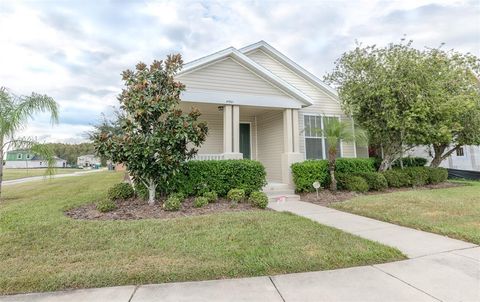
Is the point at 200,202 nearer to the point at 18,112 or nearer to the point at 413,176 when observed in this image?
the point at 18,112

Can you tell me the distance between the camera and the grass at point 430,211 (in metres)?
5.41

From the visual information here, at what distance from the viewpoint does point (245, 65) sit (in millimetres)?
10359

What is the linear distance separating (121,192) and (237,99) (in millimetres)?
5150

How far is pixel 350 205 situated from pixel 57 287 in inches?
290

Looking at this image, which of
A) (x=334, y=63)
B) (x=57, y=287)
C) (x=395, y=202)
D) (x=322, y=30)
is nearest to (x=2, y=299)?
(x=57, y=287)

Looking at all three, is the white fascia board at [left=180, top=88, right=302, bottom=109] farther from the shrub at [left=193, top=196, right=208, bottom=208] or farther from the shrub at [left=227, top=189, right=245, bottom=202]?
the shrub at [left=193, top=196, right=208, bottom=208]

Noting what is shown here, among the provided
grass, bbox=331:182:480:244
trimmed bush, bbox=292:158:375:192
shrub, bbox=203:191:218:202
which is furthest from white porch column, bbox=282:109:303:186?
shrub, bbox=203:191:218:202

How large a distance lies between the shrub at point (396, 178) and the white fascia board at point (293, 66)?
424cm

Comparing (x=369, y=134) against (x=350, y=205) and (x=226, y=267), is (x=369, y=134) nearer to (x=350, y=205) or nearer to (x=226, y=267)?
(x=350, y=205)

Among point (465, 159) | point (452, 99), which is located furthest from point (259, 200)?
point (465, 159)

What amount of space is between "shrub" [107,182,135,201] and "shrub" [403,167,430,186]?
11.6 metres

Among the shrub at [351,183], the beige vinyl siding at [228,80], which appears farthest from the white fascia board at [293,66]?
the shrub at [351,183]

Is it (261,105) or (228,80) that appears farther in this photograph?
(261,105)

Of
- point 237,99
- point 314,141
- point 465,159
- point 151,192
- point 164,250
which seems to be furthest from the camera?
point 465,159
